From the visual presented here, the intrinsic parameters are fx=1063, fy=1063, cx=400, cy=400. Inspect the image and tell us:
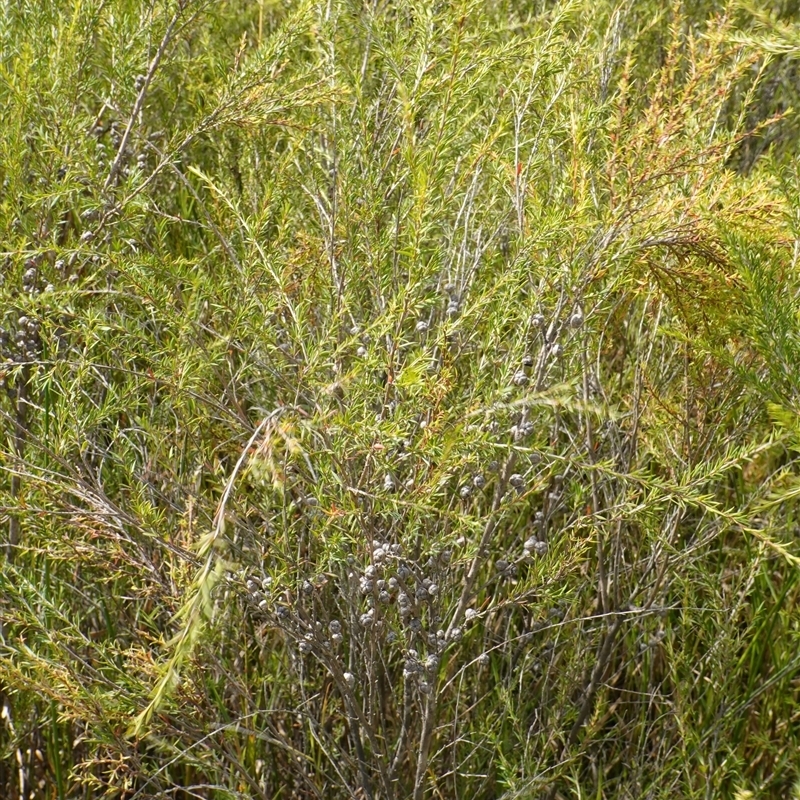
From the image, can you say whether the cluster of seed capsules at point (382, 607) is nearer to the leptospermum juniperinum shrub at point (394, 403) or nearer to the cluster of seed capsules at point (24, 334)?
the leptospermum juniperinum shrub at point (394, 403)

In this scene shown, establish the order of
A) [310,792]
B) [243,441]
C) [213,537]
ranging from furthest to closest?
[310,792] < [243,441] < [213,537]

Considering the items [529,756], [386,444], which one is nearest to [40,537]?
[386,444]

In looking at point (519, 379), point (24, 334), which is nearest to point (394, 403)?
point (519, 379)

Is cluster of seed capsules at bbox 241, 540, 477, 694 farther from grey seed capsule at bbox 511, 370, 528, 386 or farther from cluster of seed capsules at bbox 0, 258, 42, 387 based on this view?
cluster of seed capsules at bbox 0, 258, 42, 387

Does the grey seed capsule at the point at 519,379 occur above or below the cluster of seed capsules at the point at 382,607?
above

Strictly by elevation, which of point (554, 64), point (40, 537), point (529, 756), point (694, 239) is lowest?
point (529, 756)

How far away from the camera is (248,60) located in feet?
8.02

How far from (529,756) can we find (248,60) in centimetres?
168

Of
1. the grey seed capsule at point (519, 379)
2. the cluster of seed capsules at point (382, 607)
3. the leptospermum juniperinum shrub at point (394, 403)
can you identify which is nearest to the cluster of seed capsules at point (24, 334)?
the leptospermum juniperinum shrub at point (394, 403)

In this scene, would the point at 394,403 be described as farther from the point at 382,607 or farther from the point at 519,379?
the point at 382,607

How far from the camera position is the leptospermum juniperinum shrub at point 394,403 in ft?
6.06

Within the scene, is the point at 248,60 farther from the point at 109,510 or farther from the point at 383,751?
the point at 383,751

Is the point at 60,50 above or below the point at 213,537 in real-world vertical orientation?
above

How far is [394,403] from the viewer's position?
6.12 feet
